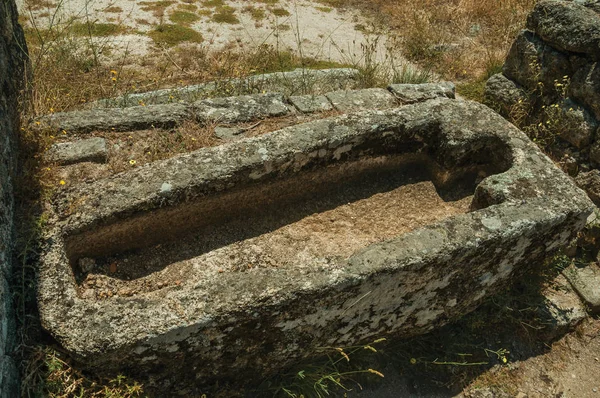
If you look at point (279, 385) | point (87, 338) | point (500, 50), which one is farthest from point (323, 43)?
point (87, 338)

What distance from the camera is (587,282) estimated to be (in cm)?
428

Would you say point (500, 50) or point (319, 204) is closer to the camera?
point (319, 204)

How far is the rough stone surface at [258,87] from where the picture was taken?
4.76 meters

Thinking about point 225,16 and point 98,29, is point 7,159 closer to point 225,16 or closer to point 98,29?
point 98,29

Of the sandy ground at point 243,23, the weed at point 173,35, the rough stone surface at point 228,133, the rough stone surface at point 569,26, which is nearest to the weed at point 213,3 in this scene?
the sandy ground at point 243,23

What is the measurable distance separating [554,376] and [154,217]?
3.02 metres

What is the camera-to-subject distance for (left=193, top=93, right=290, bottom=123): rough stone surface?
167 inches

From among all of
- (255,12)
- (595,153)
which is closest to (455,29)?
(255,12)

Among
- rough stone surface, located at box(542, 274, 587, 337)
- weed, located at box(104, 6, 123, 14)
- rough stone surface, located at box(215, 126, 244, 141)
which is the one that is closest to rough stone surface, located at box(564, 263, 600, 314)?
rough stone surface, located at box(542, 274, 587, 337)

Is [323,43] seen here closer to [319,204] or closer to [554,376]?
[319,204]

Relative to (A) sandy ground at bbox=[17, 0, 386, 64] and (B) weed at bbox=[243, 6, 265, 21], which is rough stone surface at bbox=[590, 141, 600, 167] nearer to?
(A) sandy ground at bbox=[17, 0, 386, 64]

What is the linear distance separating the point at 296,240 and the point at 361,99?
1.71m

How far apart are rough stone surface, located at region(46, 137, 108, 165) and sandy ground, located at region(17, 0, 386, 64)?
2.79 meters

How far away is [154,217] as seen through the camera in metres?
3.23
